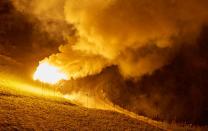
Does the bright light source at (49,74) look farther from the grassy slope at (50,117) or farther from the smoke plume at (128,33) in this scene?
the grassy slope at (50,117)

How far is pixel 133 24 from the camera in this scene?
30.3 m

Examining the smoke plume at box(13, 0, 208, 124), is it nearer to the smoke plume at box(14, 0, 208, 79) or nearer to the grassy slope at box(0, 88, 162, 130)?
the smoke plume at box(14, 0, 208, 79)

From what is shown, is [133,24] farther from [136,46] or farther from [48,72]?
[48,72]

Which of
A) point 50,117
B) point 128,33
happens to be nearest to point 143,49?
point 128,33

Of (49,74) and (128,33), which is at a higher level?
(128,33)

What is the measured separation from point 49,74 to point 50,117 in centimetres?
929

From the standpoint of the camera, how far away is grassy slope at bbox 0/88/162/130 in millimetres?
A: 16520

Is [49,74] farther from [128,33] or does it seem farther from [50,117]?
[50,117]

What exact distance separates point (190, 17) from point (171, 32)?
2169 millimetres

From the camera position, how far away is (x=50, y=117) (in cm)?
1789

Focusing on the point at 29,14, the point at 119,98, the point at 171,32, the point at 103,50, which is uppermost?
the point at 29,14

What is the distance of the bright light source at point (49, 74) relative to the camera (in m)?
26.8

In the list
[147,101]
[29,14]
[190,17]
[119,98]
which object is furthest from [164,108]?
[29,14]

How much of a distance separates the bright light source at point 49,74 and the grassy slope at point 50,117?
5234 mm
